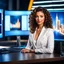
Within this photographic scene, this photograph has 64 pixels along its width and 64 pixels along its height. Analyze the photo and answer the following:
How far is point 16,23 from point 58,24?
2.05 ft

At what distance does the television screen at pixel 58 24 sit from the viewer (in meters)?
2.87

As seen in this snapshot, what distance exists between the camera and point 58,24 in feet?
9.43

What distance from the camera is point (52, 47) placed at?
2047mm

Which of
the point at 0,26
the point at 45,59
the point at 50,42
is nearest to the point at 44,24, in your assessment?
the point at 50,42

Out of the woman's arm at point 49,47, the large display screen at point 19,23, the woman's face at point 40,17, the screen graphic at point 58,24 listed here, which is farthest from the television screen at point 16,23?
the woman's arm at point 49,47

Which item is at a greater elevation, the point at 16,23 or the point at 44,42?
the point at 16,23

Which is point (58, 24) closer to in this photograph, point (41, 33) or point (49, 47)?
point (41, 33)

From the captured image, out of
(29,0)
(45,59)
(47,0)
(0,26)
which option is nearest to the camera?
(45,59)

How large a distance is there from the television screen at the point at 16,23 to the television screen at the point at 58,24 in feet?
1.34

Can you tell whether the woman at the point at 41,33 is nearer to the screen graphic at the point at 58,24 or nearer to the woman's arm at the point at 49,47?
the woman's arm at the point at 49,47

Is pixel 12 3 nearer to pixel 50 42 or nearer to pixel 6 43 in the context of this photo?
pixel 6 43

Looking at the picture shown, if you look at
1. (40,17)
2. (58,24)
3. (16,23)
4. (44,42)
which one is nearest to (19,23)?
(16,23)

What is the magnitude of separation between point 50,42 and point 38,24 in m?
0.28

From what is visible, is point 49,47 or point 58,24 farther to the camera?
point 58,24
